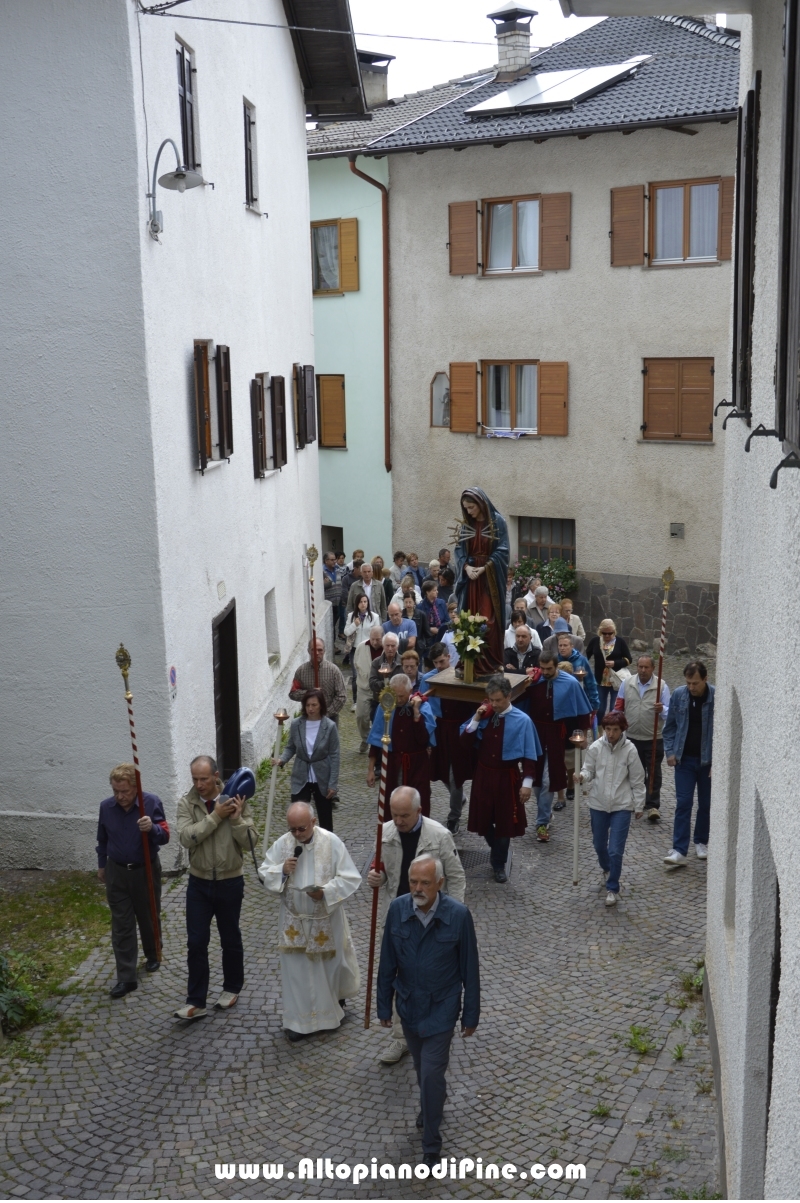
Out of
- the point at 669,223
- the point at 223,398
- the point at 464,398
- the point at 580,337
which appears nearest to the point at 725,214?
the point at 669,223

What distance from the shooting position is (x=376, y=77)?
2909cm

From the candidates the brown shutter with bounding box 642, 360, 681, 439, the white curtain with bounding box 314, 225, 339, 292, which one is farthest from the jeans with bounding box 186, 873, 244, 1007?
the white curtain with bounding box 314, 225, 339, 292

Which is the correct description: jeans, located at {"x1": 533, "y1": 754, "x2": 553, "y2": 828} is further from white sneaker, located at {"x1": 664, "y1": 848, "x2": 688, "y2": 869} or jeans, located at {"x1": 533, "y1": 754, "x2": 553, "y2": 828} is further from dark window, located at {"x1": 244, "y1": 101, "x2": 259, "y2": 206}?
dark window, located at {"x1": 244, "y1": 101, "x2": 259, "y2": 206}

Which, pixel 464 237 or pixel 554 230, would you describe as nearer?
pixel 554 230

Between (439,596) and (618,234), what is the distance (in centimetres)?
732

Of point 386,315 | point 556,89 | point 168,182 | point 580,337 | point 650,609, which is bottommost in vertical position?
point 650,609

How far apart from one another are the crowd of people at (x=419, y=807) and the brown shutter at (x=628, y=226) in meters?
7.32

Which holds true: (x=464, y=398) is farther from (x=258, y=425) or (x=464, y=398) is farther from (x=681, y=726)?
(x=681, y=726)

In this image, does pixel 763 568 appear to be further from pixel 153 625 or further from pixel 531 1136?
pixel 153 625

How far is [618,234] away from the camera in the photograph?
21.4 metres

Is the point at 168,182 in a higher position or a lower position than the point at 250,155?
lower

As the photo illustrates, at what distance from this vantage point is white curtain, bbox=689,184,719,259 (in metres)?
20.5

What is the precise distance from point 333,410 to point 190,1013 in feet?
59.5

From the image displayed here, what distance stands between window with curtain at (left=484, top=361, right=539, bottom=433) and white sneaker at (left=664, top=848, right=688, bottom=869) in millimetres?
12395
